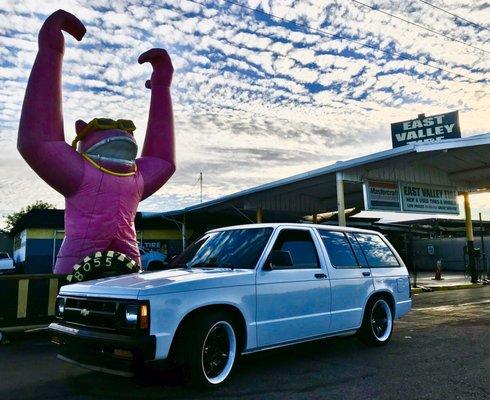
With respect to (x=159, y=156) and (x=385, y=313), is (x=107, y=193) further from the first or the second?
(x=385, y=313)

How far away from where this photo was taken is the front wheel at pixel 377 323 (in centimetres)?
700

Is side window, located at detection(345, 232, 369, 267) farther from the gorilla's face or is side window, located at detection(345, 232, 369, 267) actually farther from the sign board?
the sign board

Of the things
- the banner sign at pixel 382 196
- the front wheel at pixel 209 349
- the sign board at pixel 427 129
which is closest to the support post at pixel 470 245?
the banner sign at pixel 382 196

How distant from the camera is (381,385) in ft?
16.4

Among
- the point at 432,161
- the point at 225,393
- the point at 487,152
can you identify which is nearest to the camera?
the point at 225,393

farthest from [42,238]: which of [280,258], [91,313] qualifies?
[280,258]

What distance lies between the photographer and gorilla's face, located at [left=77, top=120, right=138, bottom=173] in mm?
10359

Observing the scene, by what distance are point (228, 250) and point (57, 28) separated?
711 centimetres

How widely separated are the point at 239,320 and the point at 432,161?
15.4 meters

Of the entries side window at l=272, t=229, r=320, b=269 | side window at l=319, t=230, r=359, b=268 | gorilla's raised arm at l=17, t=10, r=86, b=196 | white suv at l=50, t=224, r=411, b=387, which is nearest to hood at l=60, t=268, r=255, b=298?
white suv at l=50, t=224, r=411, b=387

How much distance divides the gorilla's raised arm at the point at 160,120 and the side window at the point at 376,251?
5.87 metres

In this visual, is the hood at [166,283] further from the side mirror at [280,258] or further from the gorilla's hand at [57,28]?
the gorilla's hand at [57,28]

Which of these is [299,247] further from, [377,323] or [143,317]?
[143,317]

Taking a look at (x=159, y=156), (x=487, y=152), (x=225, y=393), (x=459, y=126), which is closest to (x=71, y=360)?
(x=225, y=393)
